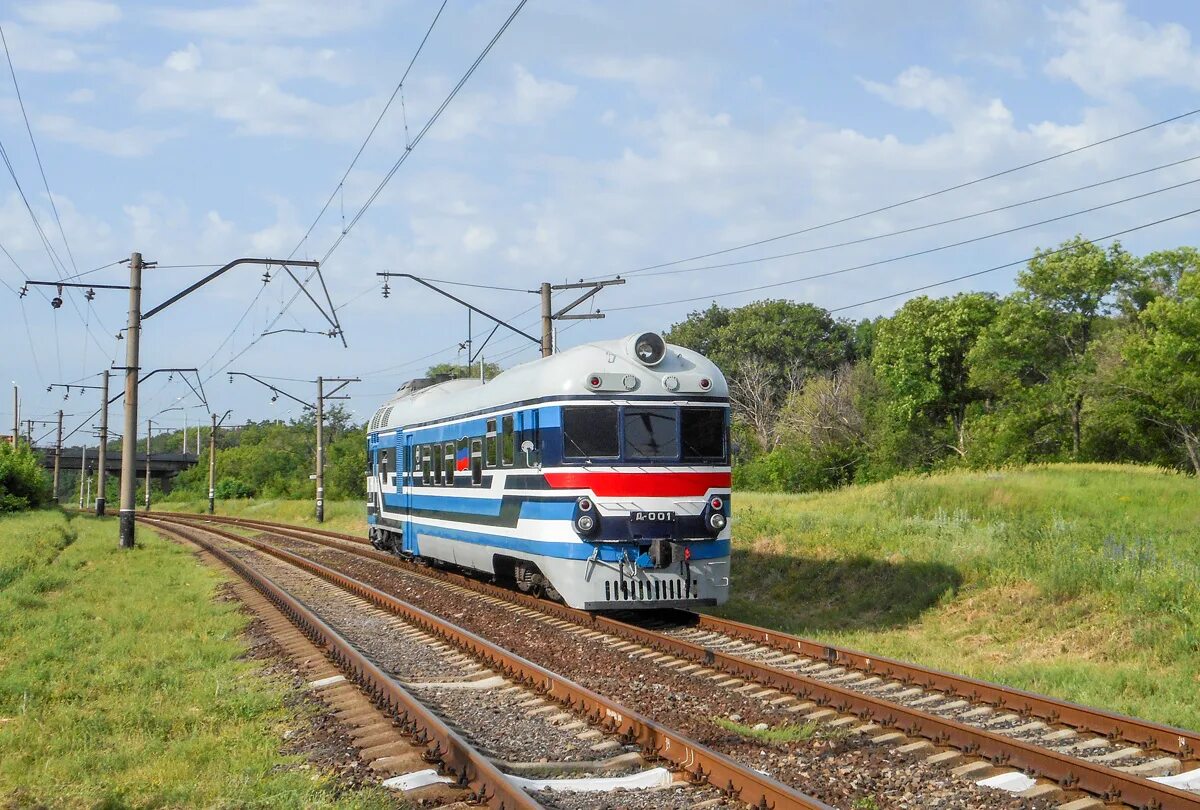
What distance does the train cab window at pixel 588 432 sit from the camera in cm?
1384

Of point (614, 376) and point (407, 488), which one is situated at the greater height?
point (614, 376)

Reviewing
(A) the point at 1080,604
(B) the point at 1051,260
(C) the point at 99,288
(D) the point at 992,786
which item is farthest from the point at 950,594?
(B) the point at 1051,260

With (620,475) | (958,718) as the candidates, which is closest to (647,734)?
(958,718)

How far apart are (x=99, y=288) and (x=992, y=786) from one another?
24.8 m

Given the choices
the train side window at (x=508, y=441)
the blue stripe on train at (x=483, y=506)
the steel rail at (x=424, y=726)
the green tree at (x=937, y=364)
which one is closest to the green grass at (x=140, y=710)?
the steel rail at (x=424, y=726)

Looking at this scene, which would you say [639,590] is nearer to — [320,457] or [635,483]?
[635,483]

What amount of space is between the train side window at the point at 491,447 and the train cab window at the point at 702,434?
316cm

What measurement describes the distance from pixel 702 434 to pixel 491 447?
358 cm

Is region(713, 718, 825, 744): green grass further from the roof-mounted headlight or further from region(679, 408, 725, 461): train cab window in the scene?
the roof-mounted headlight

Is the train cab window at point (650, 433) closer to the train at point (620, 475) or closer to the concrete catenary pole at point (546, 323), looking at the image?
the train at point (620, 475)

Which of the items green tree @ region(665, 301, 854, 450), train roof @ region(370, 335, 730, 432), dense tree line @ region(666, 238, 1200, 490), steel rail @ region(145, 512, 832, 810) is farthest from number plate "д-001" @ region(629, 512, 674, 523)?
green tree @ region(665, 301, 854, 450)

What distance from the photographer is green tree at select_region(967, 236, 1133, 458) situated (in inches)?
1999

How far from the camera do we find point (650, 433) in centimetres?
1397

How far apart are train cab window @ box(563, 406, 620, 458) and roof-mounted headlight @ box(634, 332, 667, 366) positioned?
0.91 meters
